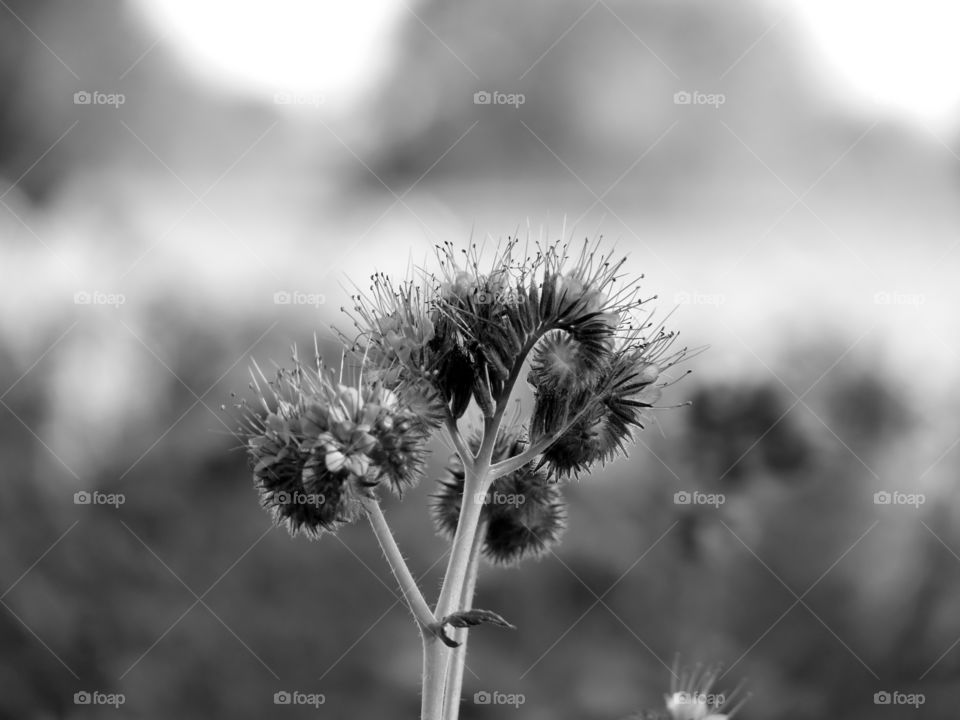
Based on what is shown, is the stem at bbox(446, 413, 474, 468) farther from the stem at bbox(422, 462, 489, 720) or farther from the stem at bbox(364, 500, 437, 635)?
the stem at bbox(364, 500, 437, 635)

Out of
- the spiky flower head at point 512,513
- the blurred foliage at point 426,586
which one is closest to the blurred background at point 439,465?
the blurred foliage at point 426,586

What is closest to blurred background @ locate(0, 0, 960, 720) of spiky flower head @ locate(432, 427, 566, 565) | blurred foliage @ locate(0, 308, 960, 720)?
blurred foliage @ locate(0, 308, 960, 720)

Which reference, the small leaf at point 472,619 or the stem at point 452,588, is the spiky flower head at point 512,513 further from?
the small leaf at point 472,619

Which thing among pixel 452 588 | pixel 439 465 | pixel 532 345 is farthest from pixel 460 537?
pixel 439 465

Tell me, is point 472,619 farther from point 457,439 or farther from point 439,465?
point 439,465

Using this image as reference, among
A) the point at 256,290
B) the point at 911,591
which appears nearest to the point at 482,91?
the point at 256,290

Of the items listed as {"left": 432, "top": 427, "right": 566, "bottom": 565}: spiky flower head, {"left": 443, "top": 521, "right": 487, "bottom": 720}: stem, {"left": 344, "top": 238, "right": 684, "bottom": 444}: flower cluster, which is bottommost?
{"left": 443, "top": 521, "right": 487, "bottom": 720}: stem
